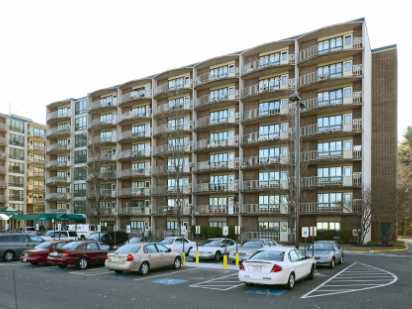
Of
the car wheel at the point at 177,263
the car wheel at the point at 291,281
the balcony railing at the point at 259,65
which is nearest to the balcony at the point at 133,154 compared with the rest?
the balcony railing at the point at 259,65

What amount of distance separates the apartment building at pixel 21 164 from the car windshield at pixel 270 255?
72.8 metres

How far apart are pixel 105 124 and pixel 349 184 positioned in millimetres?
36088

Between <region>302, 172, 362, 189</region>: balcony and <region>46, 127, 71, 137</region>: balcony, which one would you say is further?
<region>46, 127, 71, 137</region>: balcony

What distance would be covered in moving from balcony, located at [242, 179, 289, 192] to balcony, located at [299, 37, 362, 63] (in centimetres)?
1317

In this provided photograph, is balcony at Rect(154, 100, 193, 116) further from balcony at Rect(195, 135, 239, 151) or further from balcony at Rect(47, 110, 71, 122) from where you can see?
balcony at Rect(47, 110, 71, 122)

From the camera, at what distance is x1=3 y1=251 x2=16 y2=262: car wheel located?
2487cm

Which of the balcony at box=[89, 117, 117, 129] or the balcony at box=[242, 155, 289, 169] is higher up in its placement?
the balcony at box=[89, 117, 117, 129]

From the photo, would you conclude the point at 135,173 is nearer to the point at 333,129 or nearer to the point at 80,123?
the point at 80,123

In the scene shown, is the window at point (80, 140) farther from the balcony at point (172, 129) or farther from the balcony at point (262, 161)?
the balcony at point (262, 161)

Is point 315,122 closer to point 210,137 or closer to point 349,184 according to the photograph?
point 349,184

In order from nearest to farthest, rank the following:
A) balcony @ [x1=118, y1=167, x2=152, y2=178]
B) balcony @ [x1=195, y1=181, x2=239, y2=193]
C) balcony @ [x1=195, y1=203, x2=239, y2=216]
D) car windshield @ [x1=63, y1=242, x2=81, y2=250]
A: car windshield @ [x1=63, y1=242, x2=81, y2=250], balcony @ [x1=195, y1=203, x2=239, y2=216], balcony @ [x1=195, y1=181, x2=239, y2=193], balcony @ [x1=118, y1=167, x2=152, y2=178]

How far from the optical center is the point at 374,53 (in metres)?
46.2

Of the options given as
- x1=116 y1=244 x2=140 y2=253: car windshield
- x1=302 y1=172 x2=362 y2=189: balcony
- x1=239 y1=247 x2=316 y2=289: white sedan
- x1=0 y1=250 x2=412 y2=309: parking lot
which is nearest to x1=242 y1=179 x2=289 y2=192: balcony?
x1=302 y1=172 x2=362 y2=189: balcony

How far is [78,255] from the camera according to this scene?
67.7 feet
